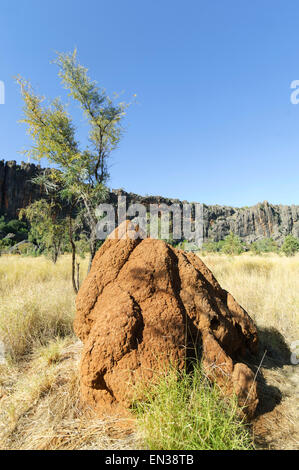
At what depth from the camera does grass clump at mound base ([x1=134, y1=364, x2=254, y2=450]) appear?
145 cm

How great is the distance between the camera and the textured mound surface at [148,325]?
195cm

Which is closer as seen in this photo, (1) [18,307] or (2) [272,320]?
(1) [18,307]

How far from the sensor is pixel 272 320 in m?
4.30

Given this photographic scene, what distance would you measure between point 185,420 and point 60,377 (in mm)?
1459

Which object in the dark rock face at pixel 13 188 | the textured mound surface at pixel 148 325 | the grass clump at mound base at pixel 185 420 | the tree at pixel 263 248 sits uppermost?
the dark rock face at pixel 13 188

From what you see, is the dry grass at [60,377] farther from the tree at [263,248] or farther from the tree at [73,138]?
the tree at [263,248]

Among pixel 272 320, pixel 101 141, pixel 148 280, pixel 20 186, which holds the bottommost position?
pixel 272 320

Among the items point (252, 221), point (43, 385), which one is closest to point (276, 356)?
point (43, 385)

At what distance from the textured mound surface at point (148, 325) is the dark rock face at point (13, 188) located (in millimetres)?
56979

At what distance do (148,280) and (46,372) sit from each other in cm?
148

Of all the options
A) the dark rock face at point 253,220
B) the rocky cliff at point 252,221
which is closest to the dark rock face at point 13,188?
the rocky cliff at point 252,221
